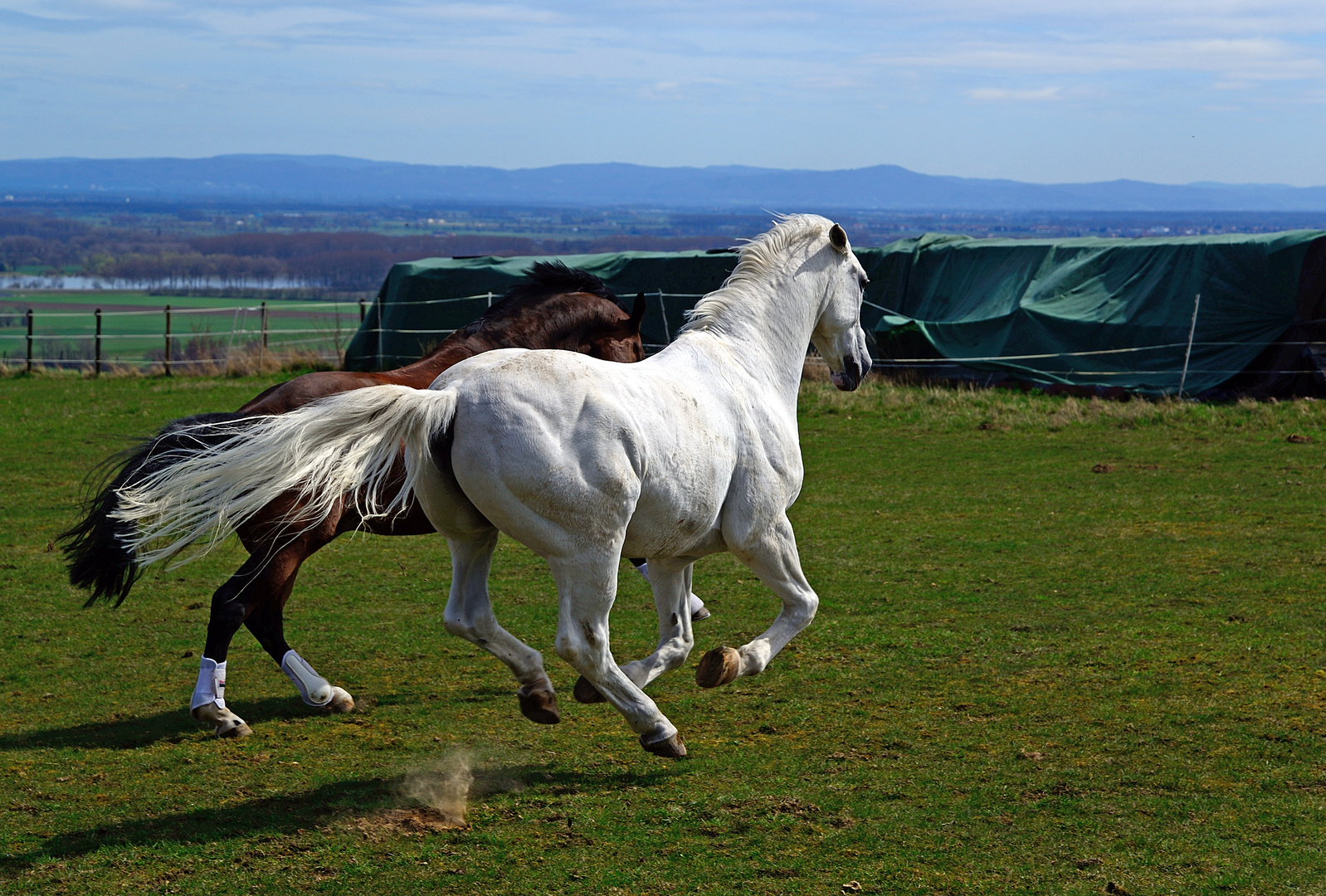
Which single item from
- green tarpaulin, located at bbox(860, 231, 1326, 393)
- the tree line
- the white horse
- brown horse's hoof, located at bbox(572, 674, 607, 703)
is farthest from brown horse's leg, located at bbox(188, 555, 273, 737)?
the tree line

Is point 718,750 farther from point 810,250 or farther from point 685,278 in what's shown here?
point 685,278

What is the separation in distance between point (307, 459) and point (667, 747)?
5.33ft

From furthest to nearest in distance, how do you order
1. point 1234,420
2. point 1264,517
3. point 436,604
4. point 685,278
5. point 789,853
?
point 685,278
point 1234,420
point 1264,517
point 436,604
point 789,853

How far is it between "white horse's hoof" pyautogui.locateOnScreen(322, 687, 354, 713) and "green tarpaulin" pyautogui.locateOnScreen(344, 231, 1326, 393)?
472 inches

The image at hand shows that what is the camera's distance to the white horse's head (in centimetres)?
514

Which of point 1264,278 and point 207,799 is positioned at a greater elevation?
point 1264,278

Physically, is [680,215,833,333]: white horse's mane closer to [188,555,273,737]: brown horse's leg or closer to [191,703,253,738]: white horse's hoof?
[188,555,273,737]: brown horse's leg

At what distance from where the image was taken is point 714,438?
4266 millimetres

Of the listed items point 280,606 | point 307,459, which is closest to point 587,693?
point 307,459

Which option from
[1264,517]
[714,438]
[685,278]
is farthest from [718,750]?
[685,278]

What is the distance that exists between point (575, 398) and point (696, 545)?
33.8 inches

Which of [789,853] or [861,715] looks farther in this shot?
[861,715]

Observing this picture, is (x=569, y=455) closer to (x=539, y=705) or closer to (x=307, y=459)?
(x=307, y=459)

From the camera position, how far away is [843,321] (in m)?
5.20
